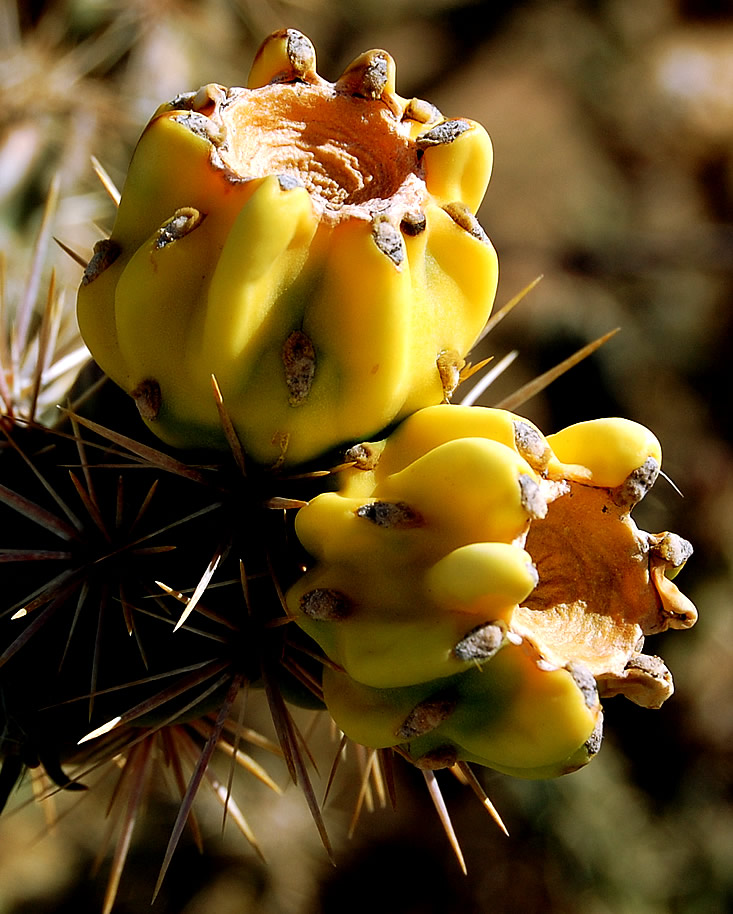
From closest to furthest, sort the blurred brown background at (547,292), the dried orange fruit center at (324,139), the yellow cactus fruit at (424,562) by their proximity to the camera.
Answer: the yellow cactus fruit at (424,562), the dried orange fruit center at (324,139), the blurred brown background at (547,292)

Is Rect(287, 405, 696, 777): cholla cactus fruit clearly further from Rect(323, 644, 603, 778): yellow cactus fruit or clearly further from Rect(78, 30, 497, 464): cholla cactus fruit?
Rect(78, 30, 497, 464): cholla cactus fruit

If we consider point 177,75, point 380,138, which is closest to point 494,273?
point 380,138

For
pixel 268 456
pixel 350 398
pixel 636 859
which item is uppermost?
pixel 350 398

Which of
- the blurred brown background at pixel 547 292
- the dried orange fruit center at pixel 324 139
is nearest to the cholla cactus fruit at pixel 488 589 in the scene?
the dried orange fruit center at pixel 324 139

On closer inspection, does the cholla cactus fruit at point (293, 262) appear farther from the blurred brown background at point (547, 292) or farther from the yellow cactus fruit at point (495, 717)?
the blurred brown background at point (547, 292)

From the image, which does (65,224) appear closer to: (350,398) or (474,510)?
(350,398)

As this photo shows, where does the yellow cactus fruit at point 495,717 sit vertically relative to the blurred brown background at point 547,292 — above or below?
above

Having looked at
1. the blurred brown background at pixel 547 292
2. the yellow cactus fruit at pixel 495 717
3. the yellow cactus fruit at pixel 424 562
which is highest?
the yellow cactus fruit at pixel 424 562

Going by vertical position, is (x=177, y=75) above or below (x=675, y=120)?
above
